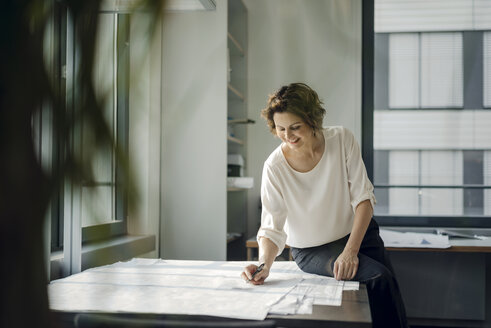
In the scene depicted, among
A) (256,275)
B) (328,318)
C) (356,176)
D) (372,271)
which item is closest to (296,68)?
(356,176)

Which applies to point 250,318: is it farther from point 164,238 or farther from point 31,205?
point 164,238

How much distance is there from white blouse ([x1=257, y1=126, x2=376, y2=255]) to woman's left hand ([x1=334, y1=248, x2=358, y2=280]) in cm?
21

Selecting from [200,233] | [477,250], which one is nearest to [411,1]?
[477,250]

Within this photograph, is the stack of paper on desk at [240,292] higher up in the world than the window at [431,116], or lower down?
lower down

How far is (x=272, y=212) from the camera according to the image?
1.82m

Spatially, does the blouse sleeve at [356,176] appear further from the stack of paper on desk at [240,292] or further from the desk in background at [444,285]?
the desk in background at [444,285]

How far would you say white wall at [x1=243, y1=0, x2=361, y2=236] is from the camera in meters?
3.36

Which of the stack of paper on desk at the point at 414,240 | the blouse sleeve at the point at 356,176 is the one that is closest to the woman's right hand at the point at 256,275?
the blouse sleeve at the point at 356,176

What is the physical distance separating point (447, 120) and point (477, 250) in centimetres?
101

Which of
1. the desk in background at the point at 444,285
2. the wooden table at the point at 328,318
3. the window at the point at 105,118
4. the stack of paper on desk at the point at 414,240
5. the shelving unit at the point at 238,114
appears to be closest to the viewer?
the window at the point at 105,118

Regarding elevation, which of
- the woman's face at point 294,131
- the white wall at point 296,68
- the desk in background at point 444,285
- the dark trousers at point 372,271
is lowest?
the desk in background at point 444,285

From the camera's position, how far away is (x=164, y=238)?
9.29 ft

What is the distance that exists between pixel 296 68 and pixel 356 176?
1672mm

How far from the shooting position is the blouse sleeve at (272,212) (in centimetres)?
178
